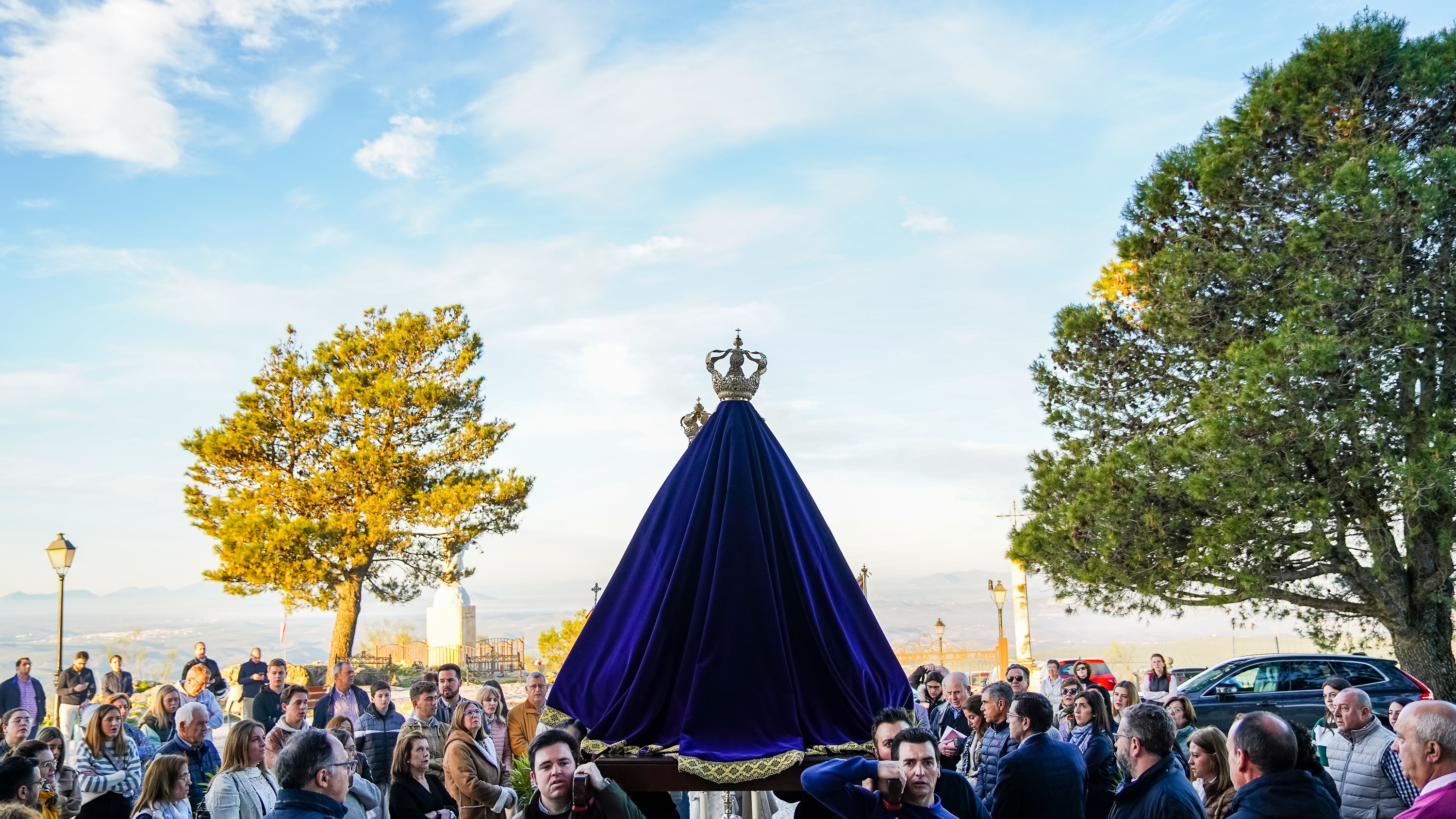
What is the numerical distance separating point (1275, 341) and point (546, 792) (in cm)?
1377

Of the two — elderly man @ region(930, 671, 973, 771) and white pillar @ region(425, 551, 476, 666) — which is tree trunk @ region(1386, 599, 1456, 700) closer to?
elderly man @ region(930, 671, 973, 771)

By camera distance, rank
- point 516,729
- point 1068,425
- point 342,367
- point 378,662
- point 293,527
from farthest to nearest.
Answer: point 378,662 < point 342,367 < point 293,527 < point 1068,425 < point 516,729

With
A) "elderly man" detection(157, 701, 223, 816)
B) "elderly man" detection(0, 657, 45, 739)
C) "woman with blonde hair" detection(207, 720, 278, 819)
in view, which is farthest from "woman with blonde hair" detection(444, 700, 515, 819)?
"elderly man" detection(0, 657, 45, 739)

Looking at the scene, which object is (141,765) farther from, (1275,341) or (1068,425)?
(1068,425)

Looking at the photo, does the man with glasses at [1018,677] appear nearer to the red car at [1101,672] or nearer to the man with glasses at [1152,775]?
the man with glasses at [1152,775]

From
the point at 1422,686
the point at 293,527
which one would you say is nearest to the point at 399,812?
the point at 1422,686

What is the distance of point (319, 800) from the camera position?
421cm

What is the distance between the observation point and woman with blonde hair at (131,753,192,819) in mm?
5402

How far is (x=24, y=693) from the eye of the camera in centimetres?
1195

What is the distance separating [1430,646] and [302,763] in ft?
53.8

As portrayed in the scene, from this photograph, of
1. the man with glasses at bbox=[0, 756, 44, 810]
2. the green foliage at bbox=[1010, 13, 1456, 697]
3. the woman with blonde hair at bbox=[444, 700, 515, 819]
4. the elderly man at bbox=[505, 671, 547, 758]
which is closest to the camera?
the man with glasses at bbox=[0, 756, 44, 810]

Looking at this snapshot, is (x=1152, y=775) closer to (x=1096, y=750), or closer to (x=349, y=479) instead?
(x=1096, y=750)

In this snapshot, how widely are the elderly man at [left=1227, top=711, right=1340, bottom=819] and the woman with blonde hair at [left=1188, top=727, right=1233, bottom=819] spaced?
2.70 ft

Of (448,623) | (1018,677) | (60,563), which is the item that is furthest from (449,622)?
(1018,677)
